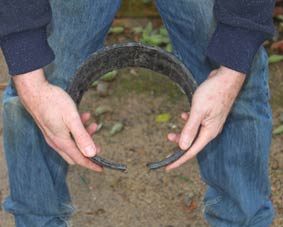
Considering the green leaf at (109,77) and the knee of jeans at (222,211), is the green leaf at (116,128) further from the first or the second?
the knee of jeans at (222,211)

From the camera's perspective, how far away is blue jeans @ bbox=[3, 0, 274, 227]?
163 centimetres

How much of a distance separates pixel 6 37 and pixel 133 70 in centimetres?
121

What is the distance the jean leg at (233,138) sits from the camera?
5.42 ft

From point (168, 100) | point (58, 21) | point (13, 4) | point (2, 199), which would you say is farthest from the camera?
point (168, 100)

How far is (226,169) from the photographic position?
1.80 m

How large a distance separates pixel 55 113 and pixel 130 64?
29 cm

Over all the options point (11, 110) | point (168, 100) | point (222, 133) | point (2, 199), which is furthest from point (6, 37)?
point (168, 100)

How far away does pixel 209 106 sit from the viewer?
153 centimetres

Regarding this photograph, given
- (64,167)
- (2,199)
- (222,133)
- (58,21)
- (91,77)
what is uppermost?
(58,21)

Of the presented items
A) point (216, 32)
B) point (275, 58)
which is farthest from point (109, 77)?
point (216, 32)

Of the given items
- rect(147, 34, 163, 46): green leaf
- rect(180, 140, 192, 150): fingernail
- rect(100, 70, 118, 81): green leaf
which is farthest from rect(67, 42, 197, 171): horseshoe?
rect(147, 34, 163, 46): green leaf

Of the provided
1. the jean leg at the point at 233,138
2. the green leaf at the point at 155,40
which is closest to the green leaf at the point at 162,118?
the green leaf at the point at 155,40

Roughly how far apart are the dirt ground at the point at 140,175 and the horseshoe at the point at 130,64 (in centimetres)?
59

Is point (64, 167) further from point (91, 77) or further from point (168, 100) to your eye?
point (168, 100)
